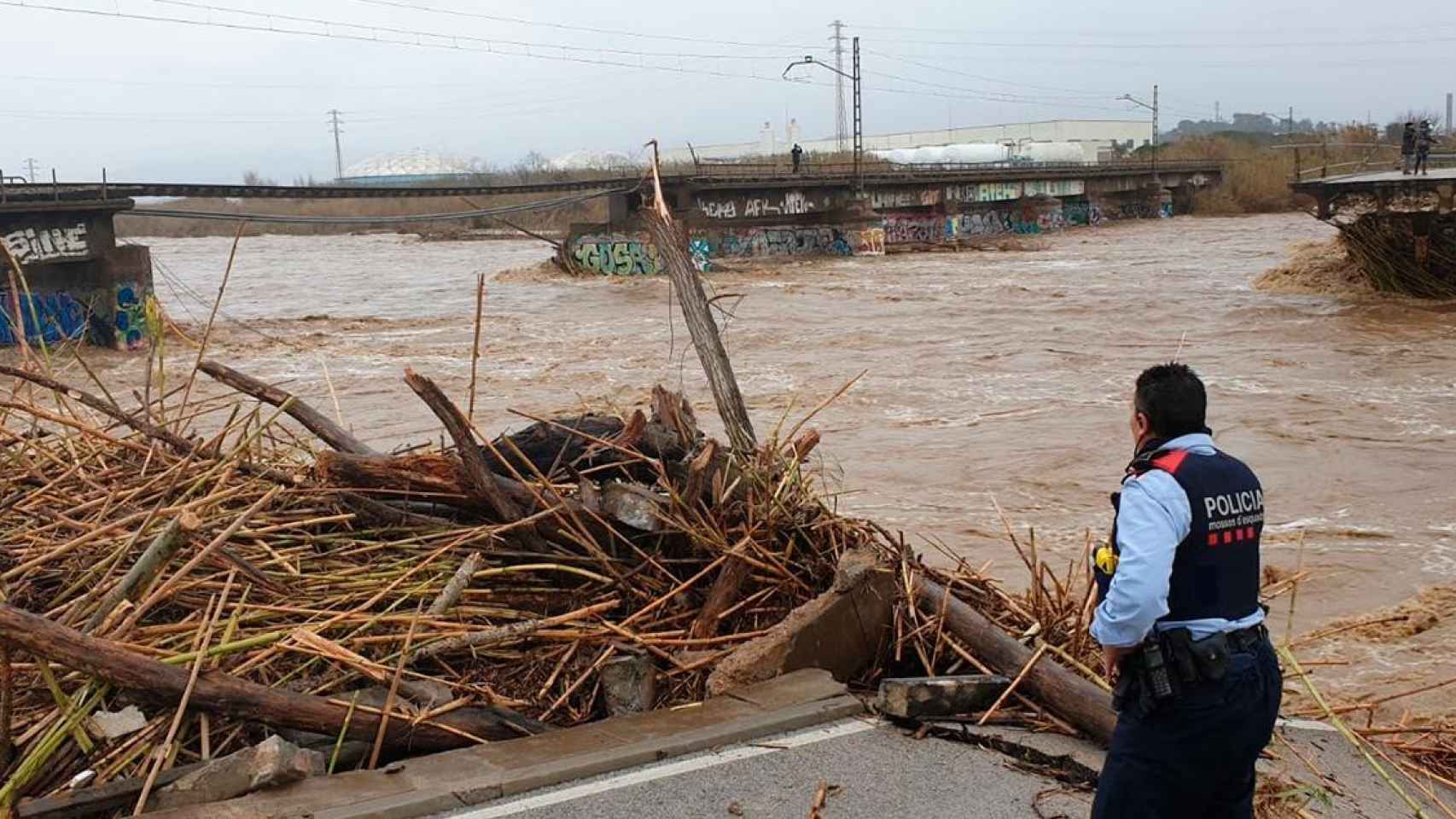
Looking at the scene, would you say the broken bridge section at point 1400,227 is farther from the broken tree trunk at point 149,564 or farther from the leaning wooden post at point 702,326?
the broken tree trunk at point 149,564

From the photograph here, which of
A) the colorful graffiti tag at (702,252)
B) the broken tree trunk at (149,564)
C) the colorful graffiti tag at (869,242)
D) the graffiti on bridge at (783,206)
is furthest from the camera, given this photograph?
the colorful graffiti tag at (869,242)

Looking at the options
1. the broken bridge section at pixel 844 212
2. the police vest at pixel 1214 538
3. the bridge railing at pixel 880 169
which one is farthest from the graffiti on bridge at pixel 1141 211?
the police vest at pixel 1214 538

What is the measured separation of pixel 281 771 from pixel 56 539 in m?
1.90

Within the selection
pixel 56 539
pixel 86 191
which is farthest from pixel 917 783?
pixel 86 191

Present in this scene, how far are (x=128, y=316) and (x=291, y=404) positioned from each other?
80.4 feet

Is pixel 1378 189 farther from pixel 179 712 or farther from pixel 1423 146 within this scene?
pixel 179 712

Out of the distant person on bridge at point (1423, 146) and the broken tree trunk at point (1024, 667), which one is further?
the distant person on bridge at point (1423, 146)

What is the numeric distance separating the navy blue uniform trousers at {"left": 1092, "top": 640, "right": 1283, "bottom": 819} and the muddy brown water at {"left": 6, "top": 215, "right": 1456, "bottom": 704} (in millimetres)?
4323

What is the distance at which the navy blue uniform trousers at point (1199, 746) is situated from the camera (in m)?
3.55

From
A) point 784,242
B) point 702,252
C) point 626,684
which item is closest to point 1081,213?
point 784,242

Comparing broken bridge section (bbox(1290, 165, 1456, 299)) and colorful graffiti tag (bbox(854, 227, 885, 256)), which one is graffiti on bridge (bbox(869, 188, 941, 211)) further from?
broken bridge section (bbox(1290, 165, 1456, 299))

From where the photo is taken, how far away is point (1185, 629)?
3572 mm

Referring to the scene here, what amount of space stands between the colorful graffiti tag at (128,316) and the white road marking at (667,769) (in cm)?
2601

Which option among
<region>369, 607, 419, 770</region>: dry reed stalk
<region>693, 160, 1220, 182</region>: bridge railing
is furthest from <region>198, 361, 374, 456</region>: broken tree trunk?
<region>693, 160, 1220, 182</region>: bridge railing
